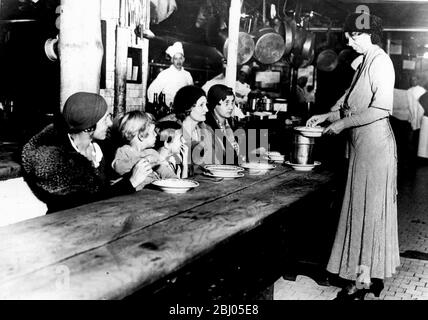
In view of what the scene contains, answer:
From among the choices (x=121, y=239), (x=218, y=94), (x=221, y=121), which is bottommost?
(x=121, y=239)

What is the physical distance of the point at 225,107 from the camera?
4.85m

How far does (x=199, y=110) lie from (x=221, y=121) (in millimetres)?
568

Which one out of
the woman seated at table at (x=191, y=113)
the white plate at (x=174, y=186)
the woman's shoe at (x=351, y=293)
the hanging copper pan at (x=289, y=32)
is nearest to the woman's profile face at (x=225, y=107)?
the woman seated at table at (x=191, y=113)

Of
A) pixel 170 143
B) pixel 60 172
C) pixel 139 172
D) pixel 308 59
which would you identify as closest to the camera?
pixel 60 172

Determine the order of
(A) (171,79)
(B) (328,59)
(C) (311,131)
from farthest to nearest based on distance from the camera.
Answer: (B) (328,59) → (A) (171,79) → (C) (311,131)

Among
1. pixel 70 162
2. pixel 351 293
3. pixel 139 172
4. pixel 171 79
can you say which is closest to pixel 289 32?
pixel 171 79

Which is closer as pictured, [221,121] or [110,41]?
[221,121]

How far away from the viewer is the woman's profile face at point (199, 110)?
14.5ft

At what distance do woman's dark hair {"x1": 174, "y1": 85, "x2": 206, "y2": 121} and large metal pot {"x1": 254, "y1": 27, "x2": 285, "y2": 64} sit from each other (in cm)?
402

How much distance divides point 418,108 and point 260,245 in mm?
9783

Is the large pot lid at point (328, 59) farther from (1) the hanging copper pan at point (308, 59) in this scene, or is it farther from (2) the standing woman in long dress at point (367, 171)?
(2) the standing woman in long dress at point (367, 171)

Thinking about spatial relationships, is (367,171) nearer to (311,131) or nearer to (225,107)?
(311,131)

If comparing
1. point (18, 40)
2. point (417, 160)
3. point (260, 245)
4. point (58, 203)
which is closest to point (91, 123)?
point (58, 203)

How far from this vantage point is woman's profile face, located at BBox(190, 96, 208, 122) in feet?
14.5
